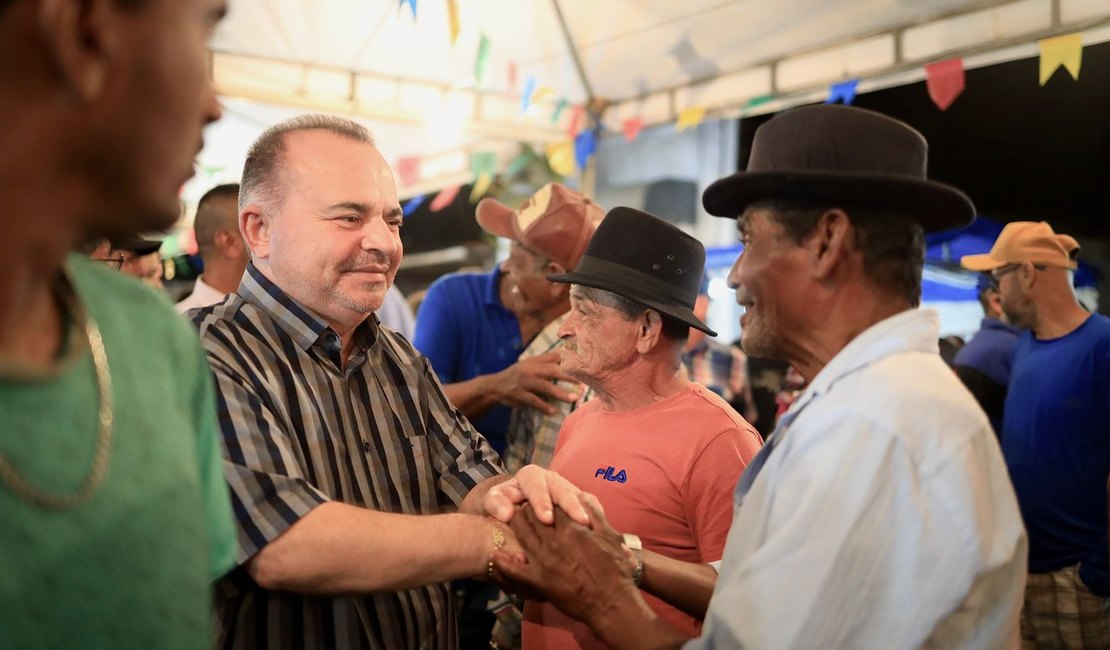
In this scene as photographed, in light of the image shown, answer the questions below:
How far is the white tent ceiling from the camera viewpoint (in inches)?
202

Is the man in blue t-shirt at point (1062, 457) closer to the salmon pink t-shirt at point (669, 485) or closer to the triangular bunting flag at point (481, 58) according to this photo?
the salmon pink t-shirt at point (669, 485)

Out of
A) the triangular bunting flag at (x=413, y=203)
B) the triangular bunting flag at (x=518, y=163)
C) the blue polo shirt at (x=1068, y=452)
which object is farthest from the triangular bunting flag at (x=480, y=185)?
the blue polo shirt at (x=1068, y=452)

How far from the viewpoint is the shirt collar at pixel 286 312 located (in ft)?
6.01

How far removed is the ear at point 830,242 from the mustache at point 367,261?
933 millimetres

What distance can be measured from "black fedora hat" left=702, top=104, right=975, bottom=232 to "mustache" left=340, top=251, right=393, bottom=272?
773 millimetres

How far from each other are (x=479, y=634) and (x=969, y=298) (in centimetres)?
345

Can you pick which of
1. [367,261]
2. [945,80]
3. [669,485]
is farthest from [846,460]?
[945,80]

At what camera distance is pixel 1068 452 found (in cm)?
405

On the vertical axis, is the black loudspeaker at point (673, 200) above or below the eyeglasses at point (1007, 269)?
above

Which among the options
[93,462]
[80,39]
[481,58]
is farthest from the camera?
[481,58]

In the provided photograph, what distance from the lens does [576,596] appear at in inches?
71.6

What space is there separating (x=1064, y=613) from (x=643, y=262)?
2928mm

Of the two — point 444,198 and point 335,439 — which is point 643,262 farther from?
point 444,198

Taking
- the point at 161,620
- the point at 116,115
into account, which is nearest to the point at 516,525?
the point at 161,620
